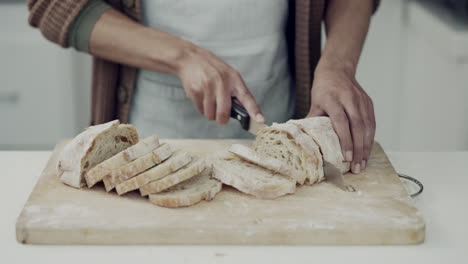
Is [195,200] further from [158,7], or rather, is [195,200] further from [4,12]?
[4,12]

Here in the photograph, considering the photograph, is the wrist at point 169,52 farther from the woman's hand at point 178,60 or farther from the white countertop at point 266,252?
the white countertop at point 266,252

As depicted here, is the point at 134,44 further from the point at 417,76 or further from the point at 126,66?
the point at 417,76

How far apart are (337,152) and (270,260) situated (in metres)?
0.38

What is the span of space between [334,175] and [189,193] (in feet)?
0.96

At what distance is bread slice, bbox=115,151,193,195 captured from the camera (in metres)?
1.38

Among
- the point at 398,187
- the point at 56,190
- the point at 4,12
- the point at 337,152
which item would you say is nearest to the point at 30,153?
the point at 56,190

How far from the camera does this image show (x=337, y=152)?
4.99 feet

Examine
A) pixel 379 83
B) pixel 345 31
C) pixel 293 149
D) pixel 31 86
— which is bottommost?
pixel 31 86

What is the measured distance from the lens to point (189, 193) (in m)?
1.37

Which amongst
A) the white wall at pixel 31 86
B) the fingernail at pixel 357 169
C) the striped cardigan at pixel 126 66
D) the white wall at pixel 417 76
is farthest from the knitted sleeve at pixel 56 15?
the white wall at pixel 417 76

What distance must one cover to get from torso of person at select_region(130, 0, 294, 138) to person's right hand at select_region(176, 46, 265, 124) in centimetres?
18

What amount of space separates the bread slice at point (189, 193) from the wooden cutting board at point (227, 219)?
0.04 feet

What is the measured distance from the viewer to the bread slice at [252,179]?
138cm

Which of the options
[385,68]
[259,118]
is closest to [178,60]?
[259,118]
